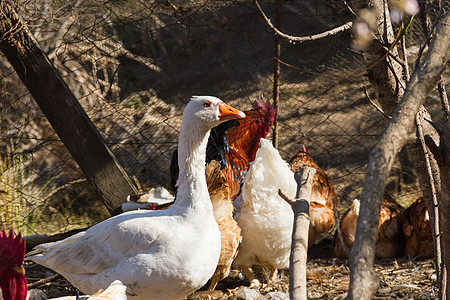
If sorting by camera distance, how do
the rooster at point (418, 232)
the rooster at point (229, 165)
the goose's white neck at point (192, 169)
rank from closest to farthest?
the goose's white neck at point (192, 169) → the rooster at point (229, 165) → the rooster at point (418, 232)

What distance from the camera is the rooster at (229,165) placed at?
330 cm

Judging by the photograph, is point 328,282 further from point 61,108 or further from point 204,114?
point 61,108

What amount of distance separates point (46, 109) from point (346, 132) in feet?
9.96

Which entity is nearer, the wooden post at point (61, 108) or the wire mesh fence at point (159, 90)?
the wooden post at point (61, 108)

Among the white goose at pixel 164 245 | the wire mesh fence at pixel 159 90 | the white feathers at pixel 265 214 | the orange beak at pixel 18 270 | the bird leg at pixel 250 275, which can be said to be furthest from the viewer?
the wire mesh fence at pixel 159 90

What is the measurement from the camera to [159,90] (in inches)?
204

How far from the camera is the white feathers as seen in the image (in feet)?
11.4

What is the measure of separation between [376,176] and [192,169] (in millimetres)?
1778

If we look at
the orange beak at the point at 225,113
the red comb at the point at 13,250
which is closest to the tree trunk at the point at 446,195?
the orange beak at the point at 225,113

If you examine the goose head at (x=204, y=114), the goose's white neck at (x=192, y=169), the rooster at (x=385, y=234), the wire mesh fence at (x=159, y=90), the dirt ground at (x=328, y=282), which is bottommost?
the dirt ground at (x=328, y=282)

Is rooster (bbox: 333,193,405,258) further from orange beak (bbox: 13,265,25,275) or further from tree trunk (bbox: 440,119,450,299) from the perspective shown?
orange beak (bbox: 13,265,25,275)

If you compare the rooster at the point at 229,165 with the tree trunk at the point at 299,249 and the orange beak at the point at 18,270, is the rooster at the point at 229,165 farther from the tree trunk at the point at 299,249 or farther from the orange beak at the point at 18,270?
the tree trunk at the point at 299,249

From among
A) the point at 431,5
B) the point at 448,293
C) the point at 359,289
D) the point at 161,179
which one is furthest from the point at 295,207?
the point at 161,179

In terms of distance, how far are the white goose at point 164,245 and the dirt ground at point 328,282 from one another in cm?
63
